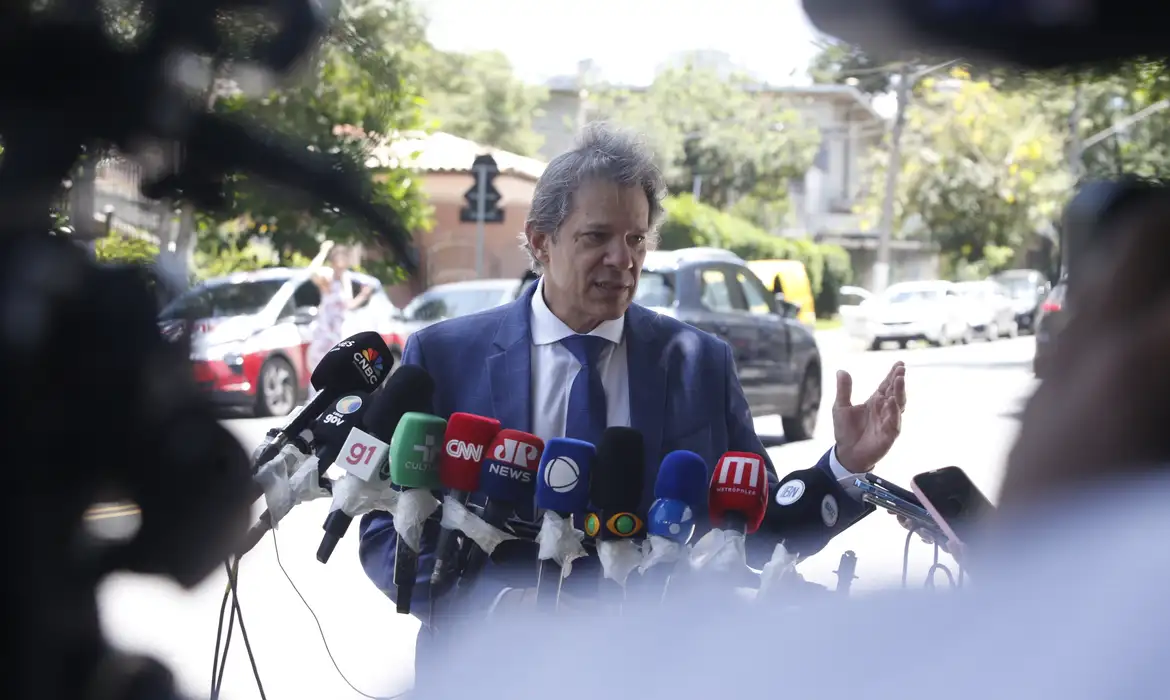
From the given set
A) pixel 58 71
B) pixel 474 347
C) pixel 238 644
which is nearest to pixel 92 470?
pixel 58 71

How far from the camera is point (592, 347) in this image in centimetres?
210

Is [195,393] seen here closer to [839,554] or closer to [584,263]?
[839,554]

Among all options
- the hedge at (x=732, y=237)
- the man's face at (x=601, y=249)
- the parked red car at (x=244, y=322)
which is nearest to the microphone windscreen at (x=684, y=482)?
the parked red car at (x=244, y=322)

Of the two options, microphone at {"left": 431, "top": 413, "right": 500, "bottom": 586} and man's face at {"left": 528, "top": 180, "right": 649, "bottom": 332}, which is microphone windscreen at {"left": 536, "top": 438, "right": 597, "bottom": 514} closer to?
microphone at {"left": 431, "top": 413, "right": 500, "bottom": 586}

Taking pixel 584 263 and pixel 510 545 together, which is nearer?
pixel 510 545

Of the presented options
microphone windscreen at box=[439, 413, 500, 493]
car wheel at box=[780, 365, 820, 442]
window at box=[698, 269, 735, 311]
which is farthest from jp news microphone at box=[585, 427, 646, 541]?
window at box=[698, 269, 735, 311]

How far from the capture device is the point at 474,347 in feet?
6.87

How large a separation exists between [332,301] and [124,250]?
40 centimetres

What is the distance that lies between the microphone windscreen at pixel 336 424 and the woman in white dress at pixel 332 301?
8 cm

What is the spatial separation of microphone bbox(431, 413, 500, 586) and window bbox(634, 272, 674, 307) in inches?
252

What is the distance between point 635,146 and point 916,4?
153 centimetres

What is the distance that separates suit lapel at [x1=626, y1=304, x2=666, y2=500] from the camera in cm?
198

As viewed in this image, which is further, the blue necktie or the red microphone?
the blue necktie

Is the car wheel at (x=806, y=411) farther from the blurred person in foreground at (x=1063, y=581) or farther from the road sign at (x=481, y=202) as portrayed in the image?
the blurred person in foreground at (x=1063, y=581)
